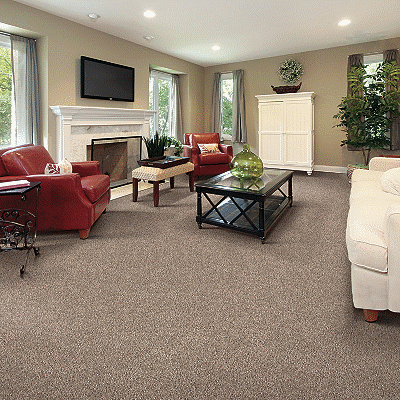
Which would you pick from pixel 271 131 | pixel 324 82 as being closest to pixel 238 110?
pixel 271 131

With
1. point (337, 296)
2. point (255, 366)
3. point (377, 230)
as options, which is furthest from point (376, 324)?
point (255, 366)

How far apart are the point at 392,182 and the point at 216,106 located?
577cm

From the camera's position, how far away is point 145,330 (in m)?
1.65

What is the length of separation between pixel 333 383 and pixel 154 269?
1385 mm

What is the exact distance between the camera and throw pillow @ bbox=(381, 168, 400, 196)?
245 cm

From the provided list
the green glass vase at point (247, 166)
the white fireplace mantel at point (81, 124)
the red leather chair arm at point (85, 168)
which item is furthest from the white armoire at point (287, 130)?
the red leather chair arm at point (85, 168)

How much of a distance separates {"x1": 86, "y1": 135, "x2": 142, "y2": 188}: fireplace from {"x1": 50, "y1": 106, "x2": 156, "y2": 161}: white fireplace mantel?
0.42 feet

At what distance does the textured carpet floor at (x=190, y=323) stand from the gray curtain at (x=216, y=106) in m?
5.24

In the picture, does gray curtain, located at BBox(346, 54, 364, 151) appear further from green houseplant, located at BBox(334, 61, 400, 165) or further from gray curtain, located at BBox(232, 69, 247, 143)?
gray curtain, located at BBox(232, 69, 247, 143)

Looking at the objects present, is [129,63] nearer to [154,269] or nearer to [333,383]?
[154,269]

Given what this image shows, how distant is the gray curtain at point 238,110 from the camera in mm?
7387

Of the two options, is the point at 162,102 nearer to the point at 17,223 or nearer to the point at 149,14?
the point at 149,14

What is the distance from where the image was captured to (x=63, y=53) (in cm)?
458

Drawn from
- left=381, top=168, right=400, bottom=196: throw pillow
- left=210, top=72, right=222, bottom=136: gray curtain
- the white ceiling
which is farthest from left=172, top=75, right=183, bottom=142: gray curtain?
left=381, top=168, right=400, bottom=196: throw pillow
